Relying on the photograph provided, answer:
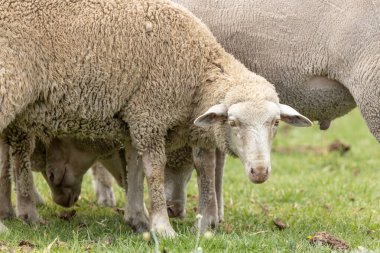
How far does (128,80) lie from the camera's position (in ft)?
22.6

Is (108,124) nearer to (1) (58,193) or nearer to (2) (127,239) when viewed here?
(2) (127,239)

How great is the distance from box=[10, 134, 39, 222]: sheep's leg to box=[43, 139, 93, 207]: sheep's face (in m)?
0.49

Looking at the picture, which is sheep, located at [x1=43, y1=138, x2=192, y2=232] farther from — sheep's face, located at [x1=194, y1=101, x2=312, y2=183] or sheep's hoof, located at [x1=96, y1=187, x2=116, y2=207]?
sheep's face, located at [x1=194, y1=101, x2=312, y2=183]

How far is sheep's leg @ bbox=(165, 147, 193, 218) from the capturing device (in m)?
8.26

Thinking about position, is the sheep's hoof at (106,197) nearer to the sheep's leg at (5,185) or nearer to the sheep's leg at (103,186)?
the sheep's leg at (103,186)

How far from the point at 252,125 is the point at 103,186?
310 centimetres

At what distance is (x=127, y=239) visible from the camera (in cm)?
662

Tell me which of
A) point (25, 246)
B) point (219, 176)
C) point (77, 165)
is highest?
point (25, 246)

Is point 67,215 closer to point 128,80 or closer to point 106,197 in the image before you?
point 106,197

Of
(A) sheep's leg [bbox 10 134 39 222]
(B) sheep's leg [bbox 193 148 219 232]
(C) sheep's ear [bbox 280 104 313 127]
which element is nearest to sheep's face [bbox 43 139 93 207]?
(A) sheep's leg [bbox 10 134 39 222]

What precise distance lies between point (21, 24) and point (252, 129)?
5.92 feet

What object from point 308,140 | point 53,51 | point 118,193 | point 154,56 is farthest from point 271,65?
point 308,140

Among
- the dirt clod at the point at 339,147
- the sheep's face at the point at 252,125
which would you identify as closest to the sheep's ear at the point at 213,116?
the sheep's face at the point at 252,125

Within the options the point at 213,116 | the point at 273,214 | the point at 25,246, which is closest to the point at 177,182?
the point at 273,214
